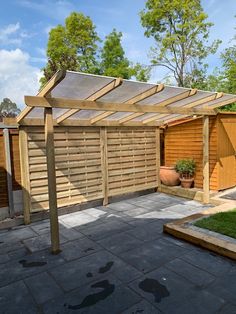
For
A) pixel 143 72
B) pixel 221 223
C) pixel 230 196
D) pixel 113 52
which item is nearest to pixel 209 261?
pixel 221 223

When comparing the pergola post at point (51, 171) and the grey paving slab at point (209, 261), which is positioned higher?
the pergola post at point (51, 171)

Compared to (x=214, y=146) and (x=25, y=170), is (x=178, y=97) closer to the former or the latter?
(x=214, y=146)

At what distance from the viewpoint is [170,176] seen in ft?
23.9

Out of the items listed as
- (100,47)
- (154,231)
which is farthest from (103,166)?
(100,47)

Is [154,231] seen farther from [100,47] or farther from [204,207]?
[100,47]

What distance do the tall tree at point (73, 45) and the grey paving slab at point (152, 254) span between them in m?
17.0

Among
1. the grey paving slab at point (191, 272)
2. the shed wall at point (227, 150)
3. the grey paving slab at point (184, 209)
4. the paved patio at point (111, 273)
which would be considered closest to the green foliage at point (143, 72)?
the shed wall at point (227, 150)

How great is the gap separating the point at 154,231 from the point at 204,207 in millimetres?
1976

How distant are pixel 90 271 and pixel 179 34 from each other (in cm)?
1557

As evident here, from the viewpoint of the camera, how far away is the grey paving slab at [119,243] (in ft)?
12.7

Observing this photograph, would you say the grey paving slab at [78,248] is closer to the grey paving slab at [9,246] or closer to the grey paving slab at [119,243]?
the grey paving slab at [119,243]

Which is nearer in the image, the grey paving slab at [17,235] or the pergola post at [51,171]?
the pergola post at [51,171]

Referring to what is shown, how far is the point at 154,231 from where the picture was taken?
14.8 ft

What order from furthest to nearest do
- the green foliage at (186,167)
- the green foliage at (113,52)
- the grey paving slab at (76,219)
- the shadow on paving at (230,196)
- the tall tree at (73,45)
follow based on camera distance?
the green foliage at (113,52), the tall tree at (73,45), the green foliage at (186,167), the shadow on paving at (230,196), the grey paving slab at (76,219)
